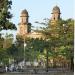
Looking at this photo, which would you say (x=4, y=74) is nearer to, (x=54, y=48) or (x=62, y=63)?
(x=62, y=63)

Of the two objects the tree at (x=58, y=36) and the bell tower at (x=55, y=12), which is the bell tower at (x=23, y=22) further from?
the tree at (x=58, y=36)

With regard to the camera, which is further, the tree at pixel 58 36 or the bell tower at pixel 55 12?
the tree at pixel 58 36

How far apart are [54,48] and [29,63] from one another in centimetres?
213

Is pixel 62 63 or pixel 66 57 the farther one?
pixel 66 57

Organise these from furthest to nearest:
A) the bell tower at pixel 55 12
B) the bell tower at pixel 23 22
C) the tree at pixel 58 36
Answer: the tree at pixel 58 36, the bell tower at pixel 23 22, the bell tower at pixel 55 12

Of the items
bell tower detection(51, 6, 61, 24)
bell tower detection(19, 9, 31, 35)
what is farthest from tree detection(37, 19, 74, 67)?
bell tower detection(19, 9, 31, 35)

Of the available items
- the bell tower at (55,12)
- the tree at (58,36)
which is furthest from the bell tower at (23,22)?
the tree at (58,36)

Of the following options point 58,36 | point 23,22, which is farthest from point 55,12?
point 58,36

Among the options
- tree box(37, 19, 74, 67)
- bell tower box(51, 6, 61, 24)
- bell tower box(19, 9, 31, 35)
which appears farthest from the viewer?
tree box(37, 19, 74, 67)

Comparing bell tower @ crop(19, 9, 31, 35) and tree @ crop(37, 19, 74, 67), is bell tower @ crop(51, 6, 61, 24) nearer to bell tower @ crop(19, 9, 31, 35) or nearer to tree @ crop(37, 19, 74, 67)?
tree @ crop(37, 19, 74, 67)

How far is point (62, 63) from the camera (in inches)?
313

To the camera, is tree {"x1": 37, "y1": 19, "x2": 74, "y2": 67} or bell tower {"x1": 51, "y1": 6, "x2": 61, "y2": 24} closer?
bell tower {"x1": 51, "y1": 6, "x2": 61, "y2": 24}

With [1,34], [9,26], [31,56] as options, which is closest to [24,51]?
[31,56]

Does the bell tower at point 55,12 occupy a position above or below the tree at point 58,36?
above
